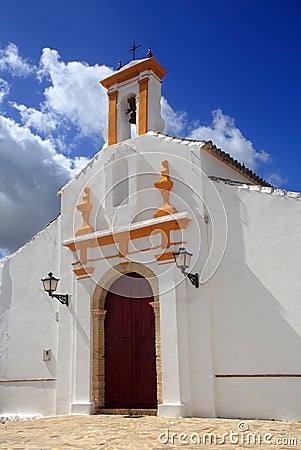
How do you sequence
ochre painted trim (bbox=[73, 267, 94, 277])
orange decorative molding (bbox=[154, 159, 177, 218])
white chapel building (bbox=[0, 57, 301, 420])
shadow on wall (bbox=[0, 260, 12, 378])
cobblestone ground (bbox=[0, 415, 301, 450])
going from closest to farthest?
cobblestone ground (bbox=[0, 415, 301, 450]), white chapel building (bbox=[0, 57, 301, 420]), orange decorative molding (bbox=[154, 159, 177, 218]), ochre painted trim (bbox=[73, 267, 94, 277]), shadow on wall (bbox=[0, 260, 12, 378])

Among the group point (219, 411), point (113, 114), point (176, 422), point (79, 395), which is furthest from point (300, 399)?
point (113, 114)

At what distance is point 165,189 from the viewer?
9.49m

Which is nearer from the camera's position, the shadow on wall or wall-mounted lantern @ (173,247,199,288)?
wall-mounted lantern @ (173,247,199,288)

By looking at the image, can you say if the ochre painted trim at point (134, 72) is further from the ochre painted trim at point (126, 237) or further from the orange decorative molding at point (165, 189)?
the ochre painted trim at point (126, 237)

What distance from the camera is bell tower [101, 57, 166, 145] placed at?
10.9 metres

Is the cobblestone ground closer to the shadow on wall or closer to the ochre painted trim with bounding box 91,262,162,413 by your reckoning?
the ochre painted trim with bounding box 91,262,162,413

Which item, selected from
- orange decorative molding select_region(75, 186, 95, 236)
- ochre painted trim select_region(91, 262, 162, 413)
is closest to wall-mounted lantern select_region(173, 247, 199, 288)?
ochre painted trim select_region(91, 262, 162, 413)

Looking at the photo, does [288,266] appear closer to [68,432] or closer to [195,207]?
[195,207]

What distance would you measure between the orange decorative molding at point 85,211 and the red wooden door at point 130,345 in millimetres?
1393

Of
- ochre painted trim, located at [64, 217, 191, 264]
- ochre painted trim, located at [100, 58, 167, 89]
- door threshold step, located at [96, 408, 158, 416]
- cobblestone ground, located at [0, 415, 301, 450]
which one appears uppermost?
ochre painted trim, located at [100, 58, 167, 89]

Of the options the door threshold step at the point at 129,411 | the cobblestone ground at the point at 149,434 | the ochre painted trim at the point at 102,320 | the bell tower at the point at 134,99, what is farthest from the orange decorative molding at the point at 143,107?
the cobblestone ground at the point at 149,434

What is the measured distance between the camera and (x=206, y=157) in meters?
9.56

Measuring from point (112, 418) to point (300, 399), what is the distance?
3.36m

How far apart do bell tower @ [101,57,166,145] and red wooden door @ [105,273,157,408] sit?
144 inches
